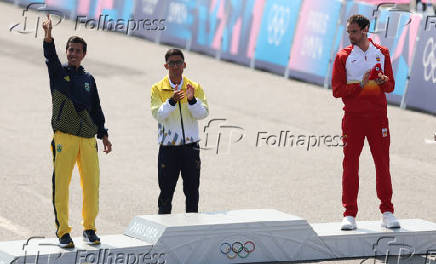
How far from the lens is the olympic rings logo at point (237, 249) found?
1041cm

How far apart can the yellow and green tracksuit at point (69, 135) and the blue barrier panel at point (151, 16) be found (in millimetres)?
15788

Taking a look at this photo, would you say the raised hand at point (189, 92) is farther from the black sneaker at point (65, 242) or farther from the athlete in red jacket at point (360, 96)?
the black sneaker at point (65, 242)

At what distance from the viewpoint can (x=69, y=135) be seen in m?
9.91

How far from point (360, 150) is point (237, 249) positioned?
179cm

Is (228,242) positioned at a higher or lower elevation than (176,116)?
lower

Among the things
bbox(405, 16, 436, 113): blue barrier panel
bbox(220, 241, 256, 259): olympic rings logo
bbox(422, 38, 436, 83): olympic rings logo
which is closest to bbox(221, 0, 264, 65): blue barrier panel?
bbox(405, 16, 436, 113): blue barrier panel

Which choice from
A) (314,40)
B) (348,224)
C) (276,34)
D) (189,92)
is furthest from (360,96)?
(276,34)

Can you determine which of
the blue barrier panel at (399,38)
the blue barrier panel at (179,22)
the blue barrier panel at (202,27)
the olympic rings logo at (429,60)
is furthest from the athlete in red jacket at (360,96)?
the blue barrier panel at (179,22)

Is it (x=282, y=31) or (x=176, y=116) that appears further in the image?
(x=282, y=31)

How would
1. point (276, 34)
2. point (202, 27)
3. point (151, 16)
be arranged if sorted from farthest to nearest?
point (151, 16), point (202, 27), point (276, 34)

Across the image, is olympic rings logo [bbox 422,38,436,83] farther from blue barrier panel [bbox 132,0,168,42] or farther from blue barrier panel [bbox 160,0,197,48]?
blue barrier panel [bbox 132,0,168,42]

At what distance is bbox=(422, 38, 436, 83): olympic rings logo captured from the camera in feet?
63.9

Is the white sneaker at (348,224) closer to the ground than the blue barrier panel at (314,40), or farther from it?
closer to the ground

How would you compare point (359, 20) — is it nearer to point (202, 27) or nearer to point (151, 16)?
point (202, 27)
